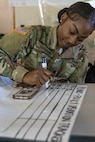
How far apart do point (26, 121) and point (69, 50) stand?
71 centimetres

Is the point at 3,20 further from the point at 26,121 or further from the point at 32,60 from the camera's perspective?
the point at 26,121

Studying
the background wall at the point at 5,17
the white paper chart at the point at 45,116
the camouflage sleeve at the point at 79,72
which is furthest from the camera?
the background wall at the point at 5,17

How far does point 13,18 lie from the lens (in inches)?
98.1

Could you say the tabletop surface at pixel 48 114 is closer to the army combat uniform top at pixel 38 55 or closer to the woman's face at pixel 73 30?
the army combat uniform top at pixel 38 55

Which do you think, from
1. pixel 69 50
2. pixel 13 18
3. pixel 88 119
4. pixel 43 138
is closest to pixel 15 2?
pixel 13 18

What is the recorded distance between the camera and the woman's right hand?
1.21m

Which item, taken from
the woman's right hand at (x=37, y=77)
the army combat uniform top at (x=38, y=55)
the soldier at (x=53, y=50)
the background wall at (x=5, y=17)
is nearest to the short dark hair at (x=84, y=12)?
the soldier at (x=53, y=50)

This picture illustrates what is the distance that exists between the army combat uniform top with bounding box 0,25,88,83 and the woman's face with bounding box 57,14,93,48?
0.26 ft

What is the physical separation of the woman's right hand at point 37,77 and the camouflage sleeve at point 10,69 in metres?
0.03

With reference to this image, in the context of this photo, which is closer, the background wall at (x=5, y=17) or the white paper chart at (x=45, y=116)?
the white paper chart at (x=45, y=116)

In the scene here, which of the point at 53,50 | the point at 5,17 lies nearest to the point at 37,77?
the point at 53,50

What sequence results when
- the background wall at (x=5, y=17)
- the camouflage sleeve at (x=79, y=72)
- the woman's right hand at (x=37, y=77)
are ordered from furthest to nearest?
1. the background wall at (x=5, y=17)
2. the camouflage sleeve at (x=79, y=72)
3. the woman's right hand at (x=37, y=77)

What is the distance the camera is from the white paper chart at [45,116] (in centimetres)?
72

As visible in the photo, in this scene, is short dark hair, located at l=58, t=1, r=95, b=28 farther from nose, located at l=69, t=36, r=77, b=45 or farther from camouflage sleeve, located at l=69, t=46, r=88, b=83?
camouflage sleeve, located at l=69, t=46, r=88, b=83
